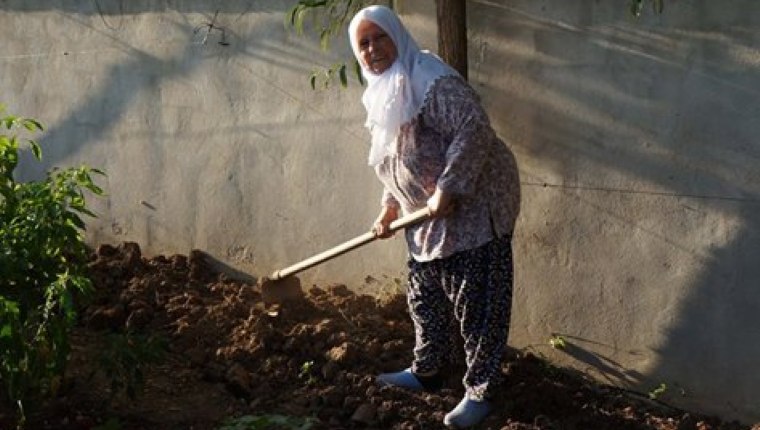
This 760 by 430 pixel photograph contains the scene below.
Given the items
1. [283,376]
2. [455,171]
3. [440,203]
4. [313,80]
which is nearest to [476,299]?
[440,203]

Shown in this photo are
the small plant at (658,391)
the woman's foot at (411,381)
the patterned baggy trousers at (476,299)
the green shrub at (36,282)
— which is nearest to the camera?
the green shrub at (36,282)

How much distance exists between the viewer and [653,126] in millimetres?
4250

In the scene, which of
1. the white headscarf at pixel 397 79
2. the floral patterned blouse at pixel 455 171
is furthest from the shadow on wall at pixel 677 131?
the white headscarf at pixel 397 79

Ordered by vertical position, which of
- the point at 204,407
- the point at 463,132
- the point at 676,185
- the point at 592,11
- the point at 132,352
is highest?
the point at 592,11

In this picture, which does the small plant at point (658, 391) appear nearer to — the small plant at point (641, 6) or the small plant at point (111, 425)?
the small plant at point (641, 6)

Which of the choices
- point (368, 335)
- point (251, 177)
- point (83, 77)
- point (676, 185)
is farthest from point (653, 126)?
point (83, 77)

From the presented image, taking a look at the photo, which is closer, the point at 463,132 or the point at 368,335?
the point at 463,132

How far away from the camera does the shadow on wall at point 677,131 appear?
13.4 ft

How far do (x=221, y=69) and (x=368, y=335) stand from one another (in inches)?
59.2

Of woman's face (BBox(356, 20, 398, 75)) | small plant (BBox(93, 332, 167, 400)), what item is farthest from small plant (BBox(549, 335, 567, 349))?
small plant (BBox(93, 332, 167, 400))

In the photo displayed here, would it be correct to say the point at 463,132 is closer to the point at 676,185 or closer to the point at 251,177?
the point at 676,185

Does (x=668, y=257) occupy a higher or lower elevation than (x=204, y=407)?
higher

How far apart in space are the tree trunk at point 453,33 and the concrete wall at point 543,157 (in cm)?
17

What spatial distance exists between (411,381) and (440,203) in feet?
2.74
